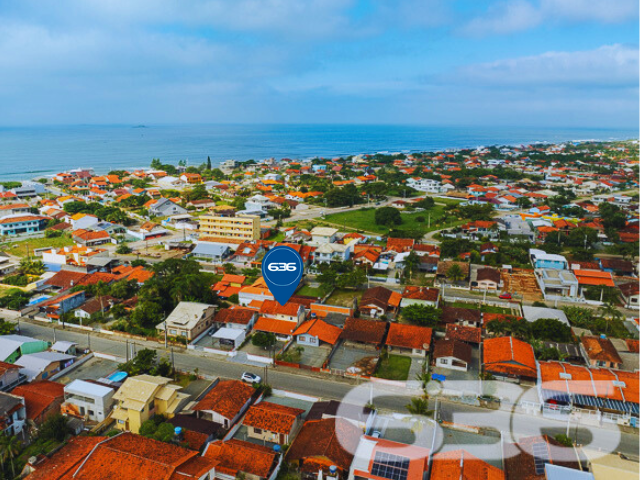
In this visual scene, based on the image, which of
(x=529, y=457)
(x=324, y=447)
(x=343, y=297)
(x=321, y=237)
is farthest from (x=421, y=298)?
(x=321, y=237)

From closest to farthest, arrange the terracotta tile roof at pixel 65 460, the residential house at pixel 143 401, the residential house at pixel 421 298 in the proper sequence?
the terracotta tile roof at pixel 65 460, the residential house at pixel 143 401, the residential house at pixel 421 298

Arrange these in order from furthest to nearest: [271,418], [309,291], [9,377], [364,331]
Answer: [309,291], [364,331], [9,377], [271,418]

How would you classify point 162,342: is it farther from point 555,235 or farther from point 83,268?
point 555,235

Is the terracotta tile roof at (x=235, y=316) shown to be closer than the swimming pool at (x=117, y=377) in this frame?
No

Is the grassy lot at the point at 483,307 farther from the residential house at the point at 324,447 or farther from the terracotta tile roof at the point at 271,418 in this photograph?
the terracotta tile roof at the point at 271,418

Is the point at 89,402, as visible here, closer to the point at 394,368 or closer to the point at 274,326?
the point at 274,326

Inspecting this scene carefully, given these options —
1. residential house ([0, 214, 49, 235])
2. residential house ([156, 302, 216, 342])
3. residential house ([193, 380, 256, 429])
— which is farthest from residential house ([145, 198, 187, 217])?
residential house ([193, 380, 256, 429])

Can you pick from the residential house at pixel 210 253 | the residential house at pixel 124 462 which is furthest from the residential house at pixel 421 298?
the residential house at pixel 210 253
